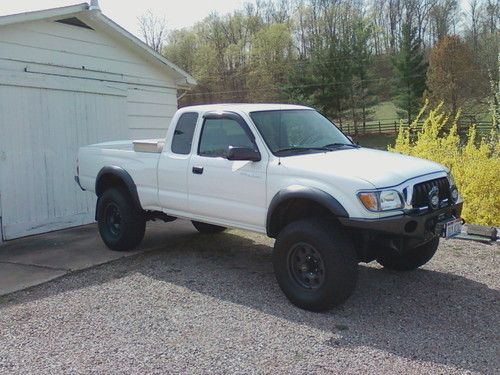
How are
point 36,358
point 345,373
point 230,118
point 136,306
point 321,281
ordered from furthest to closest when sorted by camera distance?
point 230,118 < point 136,306 < point 321,281 < point 36,358 < point 345,373

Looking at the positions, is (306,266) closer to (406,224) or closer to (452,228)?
(406,224)

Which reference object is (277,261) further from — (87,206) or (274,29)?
(274,29)

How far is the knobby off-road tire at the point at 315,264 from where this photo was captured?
4559 millimetres

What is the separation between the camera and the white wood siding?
792 cm

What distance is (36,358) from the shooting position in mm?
4004

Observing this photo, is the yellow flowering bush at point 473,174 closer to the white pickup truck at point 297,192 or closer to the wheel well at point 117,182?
the white pickup truck at point 297,192

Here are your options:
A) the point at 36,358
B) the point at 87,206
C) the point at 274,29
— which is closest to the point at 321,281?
the point at 36,358

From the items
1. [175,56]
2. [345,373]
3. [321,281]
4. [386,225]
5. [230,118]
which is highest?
[175,56]

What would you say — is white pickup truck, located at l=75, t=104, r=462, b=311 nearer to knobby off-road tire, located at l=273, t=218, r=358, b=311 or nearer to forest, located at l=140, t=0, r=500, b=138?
knobby off-road tire, located at l=273, t=218, r=358, b=311

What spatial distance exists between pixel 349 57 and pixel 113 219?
37411 millimetres

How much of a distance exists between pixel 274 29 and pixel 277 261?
5016 centimetres

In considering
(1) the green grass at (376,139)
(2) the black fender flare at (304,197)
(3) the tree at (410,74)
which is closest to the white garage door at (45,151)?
(2) the black fender flare at (304,197)

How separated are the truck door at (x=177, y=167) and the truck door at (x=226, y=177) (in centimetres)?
13

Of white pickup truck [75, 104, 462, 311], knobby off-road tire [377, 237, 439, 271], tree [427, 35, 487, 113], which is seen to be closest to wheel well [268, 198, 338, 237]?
white pickup truck [75, 104, 462, 311]
